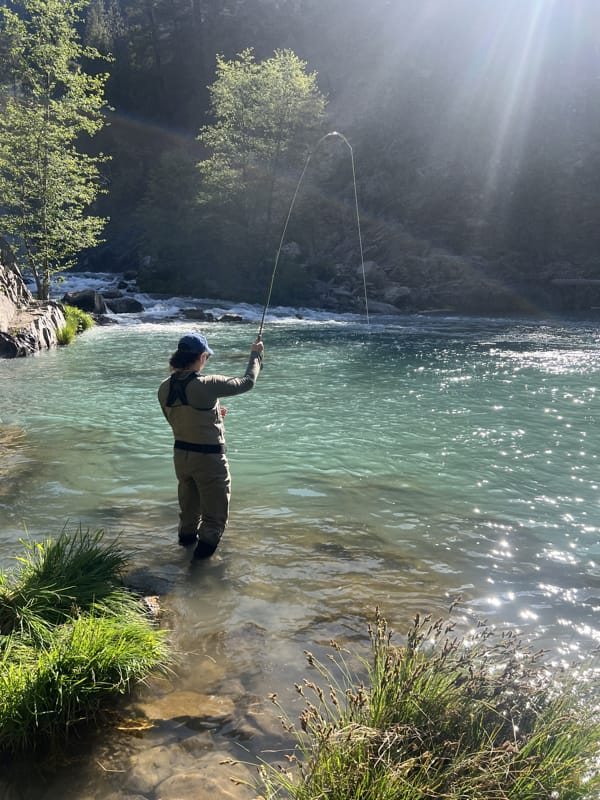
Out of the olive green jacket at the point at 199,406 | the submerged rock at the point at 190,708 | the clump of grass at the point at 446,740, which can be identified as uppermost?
the olive green jacket at the point at 199,406

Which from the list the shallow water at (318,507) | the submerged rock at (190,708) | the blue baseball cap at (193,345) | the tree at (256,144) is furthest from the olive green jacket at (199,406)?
the tree at (256,144)

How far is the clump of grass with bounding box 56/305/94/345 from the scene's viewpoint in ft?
76.4

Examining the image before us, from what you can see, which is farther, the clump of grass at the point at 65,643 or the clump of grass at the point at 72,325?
the clump of grass at the point at 72,325

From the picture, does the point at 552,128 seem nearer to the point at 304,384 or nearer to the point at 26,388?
the point at 304,384

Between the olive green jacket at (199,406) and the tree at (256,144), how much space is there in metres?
47.5

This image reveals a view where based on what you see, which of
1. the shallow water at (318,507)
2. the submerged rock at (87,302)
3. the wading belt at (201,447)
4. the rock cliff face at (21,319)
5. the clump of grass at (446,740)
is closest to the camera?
the clump of grass at (446,740)

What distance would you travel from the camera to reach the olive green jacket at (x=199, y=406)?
5699mm

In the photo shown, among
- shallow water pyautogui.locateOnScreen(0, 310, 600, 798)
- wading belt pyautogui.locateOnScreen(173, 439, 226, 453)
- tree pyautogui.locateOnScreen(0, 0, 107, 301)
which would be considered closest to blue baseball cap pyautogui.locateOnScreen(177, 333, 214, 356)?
wading belt pyautogui.locateOnScreen(173, 439, 226, 453)

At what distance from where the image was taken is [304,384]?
16.6 m

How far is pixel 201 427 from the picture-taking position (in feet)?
19.0

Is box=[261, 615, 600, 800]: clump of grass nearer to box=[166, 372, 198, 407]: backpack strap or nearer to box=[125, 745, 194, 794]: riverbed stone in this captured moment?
box=[125, 745, 194, 794]: riverbed stone

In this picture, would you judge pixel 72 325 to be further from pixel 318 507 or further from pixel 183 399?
pixel 183 399

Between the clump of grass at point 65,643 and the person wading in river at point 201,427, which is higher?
the person wading in river at point 201,427

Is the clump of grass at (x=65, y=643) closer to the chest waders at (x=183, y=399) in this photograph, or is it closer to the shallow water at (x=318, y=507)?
the shallow water at (x=318, y=507)
